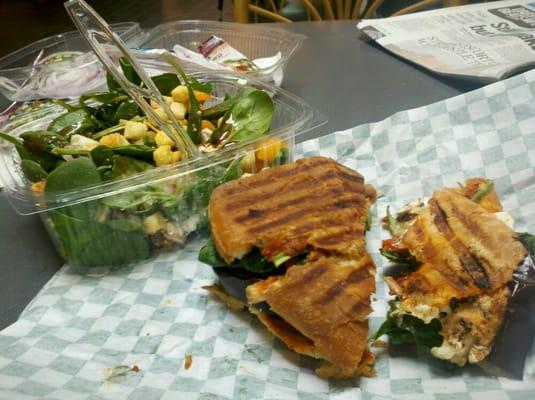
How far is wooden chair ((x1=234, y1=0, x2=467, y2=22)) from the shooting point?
94.7 inches

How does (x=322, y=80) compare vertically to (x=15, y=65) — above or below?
below

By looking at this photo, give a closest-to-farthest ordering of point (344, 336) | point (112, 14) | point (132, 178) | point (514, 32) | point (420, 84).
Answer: point (344, 336) < point (132, 178) < point (420, 84) < point (514, 32) < point (112, 14)

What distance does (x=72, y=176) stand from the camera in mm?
1002

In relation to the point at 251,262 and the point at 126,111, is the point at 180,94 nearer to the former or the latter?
the point at 126,111

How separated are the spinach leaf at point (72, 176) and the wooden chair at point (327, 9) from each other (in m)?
1.65

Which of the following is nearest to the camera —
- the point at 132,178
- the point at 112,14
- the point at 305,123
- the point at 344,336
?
the point at 344,336

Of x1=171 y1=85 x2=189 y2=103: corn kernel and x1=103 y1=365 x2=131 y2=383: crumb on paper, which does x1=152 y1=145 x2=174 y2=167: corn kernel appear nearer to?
x1=171 y1=85 x2=189 y2=103: corn kernel

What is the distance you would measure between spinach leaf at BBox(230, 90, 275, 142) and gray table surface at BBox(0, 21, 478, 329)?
0.24m

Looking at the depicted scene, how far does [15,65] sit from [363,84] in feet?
4.05

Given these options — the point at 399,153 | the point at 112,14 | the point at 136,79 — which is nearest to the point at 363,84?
the point at 399,153

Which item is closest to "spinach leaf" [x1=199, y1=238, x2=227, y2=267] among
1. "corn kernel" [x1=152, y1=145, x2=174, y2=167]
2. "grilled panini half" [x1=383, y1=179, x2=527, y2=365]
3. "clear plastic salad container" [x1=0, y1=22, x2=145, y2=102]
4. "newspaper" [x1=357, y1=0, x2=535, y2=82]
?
"corn kernel" [x1=152, y1=145, x2=174, y2=167]

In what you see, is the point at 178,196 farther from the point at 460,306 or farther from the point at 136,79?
the point at 460,306

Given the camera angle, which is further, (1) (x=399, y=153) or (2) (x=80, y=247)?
(1) (x=399, y=153)

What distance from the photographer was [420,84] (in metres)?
1.66
